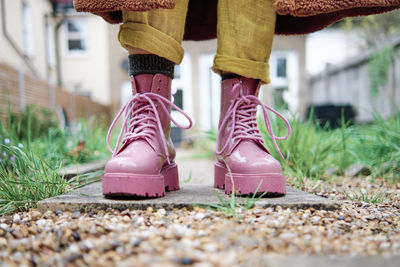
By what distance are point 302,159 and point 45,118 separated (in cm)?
263

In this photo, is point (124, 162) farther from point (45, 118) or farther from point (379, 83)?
point (379, 83)

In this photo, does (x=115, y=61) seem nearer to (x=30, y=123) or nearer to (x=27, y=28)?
(x=27, y=28)

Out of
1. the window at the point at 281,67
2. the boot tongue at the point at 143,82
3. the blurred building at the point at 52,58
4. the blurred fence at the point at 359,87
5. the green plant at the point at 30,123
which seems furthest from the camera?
the window at the point at 281,67

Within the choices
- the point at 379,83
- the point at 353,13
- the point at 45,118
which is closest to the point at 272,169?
the point at 353,13

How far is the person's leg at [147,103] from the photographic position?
937mm

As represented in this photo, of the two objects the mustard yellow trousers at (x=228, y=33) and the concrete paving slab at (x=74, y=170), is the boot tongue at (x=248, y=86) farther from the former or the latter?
the concrete paving slab at (x=74, y=170)

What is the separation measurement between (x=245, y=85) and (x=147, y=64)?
311mm

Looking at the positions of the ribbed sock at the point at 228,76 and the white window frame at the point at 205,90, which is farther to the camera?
the white window frame at the point at 205,90

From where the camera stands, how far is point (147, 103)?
1.06m

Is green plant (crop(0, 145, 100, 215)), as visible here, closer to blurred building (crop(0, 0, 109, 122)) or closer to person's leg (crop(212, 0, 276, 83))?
person's leg (crop(212, 0, 276, 83))

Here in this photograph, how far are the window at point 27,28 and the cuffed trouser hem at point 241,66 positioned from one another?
324 inches

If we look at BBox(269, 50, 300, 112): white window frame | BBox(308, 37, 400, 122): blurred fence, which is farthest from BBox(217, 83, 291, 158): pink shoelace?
BBox(269, 50, 300, 112): white window frame

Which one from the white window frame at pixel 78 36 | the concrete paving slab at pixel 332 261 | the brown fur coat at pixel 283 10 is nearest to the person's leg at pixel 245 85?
the brown fur coat at pixel 283 10

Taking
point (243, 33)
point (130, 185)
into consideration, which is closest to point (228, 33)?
point (243, 33)
